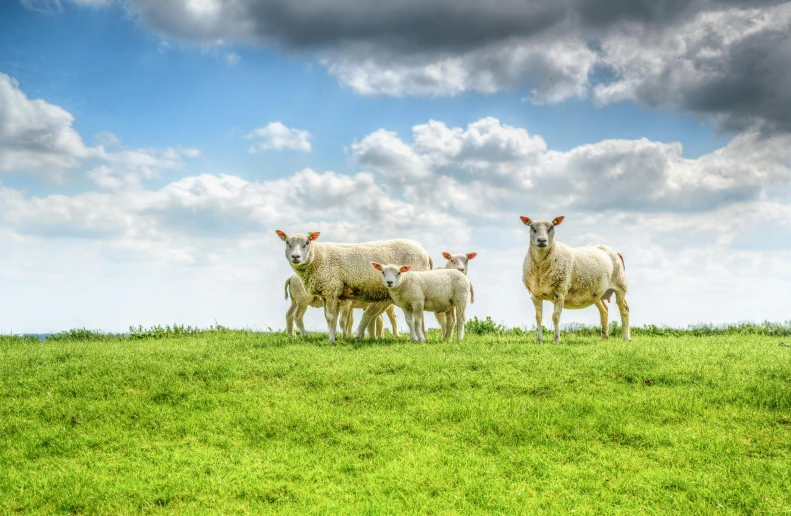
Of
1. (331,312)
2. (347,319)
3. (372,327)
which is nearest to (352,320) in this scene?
(347,319)

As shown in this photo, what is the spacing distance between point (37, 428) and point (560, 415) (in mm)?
9082

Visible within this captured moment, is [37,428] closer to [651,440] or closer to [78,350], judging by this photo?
[78,350]

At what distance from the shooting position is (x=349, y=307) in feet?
67.2

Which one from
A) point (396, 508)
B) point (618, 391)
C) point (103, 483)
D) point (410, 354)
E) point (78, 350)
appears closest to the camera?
point (396, 508)

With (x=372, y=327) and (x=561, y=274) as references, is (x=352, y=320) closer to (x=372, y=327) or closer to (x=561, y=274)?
(x=372, y=327)

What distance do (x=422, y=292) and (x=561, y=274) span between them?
160 inches

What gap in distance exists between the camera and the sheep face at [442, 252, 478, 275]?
20859 millimetres

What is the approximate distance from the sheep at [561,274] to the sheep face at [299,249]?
6.15 m

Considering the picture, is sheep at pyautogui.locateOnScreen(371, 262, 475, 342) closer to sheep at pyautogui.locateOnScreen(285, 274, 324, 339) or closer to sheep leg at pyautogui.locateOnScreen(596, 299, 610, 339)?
sheep at pyautogui.locateOnScreen(285, 274, 324, 339)

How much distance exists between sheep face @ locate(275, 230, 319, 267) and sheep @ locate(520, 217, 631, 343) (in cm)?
615

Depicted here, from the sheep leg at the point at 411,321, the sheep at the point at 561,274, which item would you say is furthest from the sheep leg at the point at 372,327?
the sheep at the point at 561,274

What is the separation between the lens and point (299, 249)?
60.5 feet

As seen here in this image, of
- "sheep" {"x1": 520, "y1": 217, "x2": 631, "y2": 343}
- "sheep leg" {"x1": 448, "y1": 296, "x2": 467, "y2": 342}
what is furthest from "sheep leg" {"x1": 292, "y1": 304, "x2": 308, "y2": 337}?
"sheep" {"x1": 520, "y1": 217, "x2": 631, "y2": 343}

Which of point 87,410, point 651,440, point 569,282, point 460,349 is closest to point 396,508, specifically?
point 651,440
